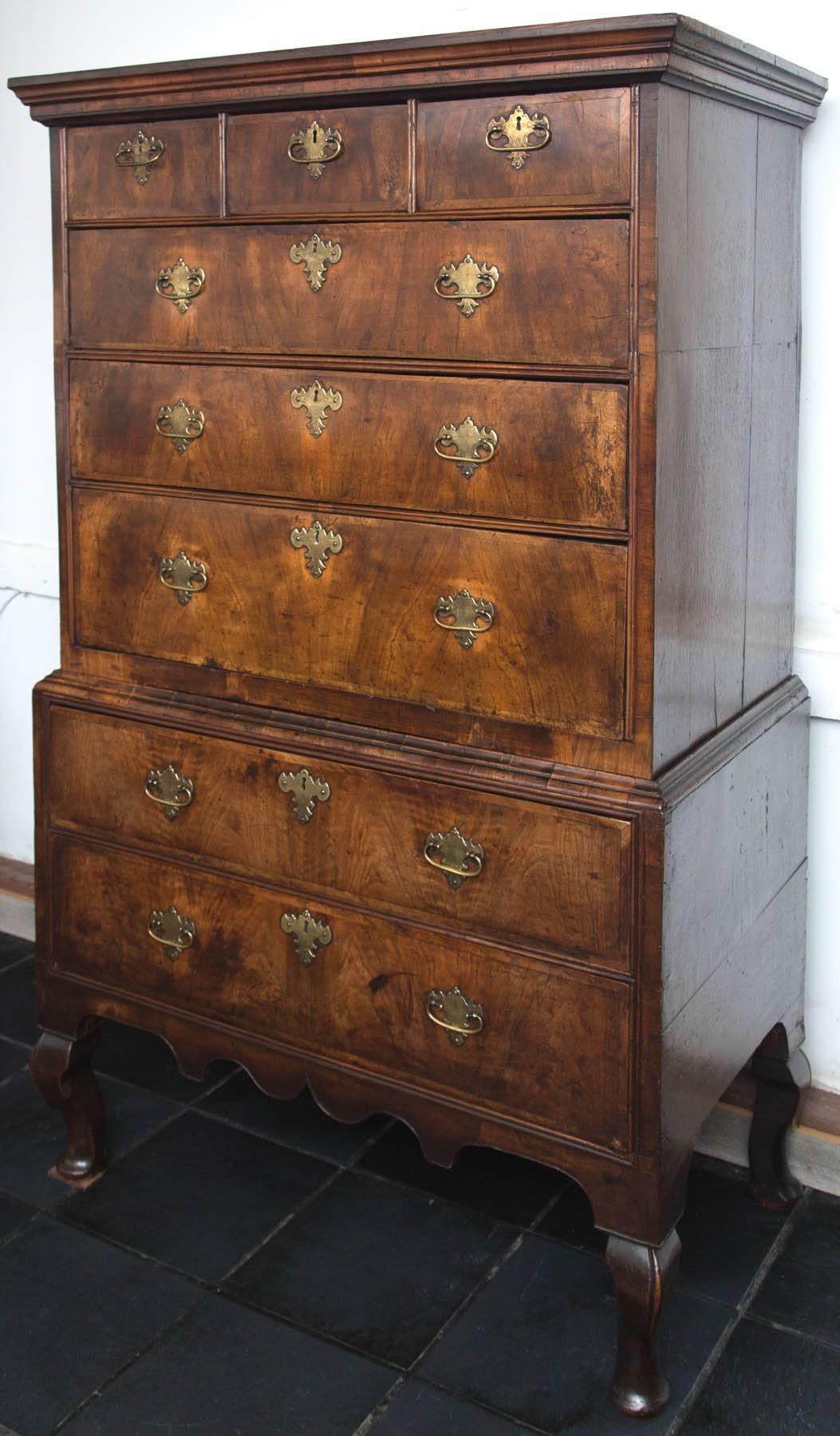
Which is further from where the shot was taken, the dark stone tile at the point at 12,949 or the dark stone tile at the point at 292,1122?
the dark stone tile at the point at 12,949

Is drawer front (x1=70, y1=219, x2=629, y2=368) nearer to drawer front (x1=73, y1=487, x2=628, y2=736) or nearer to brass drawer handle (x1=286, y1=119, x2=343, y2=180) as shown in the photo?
brass drawer handle (x1=286, y1=119, x2=343, y2=180)

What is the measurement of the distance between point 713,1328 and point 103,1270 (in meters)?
0.93

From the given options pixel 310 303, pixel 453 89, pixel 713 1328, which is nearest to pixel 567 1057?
pixel 713 1328

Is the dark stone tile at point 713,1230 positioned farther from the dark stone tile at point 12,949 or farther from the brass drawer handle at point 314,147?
the brass drawer handle at point 314,147

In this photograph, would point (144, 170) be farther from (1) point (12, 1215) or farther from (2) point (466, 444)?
(1) point (12, 1215)

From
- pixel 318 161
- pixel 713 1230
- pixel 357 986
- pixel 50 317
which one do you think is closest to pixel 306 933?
pixel 357 986

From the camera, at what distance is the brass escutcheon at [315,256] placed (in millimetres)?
2072

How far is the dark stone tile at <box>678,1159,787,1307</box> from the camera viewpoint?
2383 millimetres

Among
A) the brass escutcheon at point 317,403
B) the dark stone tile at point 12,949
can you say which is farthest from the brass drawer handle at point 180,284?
the dark stone tile at point 12,949

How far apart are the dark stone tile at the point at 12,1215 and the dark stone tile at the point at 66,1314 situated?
2 cm

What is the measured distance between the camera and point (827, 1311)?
2309mm

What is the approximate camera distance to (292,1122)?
2.85m

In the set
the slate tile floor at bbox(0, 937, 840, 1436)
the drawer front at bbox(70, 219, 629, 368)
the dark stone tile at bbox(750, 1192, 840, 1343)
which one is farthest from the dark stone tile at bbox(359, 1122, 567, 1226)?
the drawer front at bbox(70, 219, 629, 368)

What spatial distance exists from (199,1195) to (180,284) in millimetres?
1472
